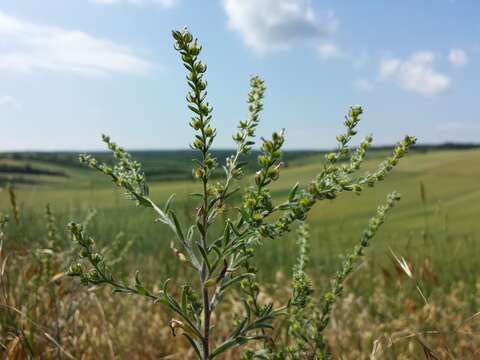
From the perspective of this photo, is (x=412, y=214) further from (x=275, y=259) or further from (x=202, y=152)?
(x=202, y=152)

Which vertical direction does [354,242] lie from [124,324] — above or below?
below

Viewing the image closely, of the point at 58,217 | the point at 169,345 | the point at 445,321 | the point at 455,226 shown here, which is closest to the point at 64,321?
the point at 169,345

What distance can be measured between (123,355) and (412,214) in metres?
14.5

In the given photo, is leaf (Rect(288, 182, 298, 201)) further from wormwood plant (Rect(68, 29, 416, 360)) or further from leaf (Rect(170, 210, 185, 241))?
leaf (Rect(170, 210, 185, 241))

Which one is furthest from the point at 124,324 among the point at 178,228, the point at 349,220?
the point at 349,220

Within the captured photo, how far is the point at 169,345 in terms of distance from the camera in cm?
455

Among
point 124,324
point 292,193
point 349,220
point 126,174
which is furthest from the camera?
point 349,220

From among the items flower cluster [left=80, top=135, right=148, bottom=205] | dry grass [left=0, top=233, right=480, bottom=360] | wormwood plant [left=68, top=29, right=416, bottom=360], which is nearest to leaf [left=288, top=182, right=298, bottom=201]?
wormwood plant [left=68, top=29, right=416, bottom=360]

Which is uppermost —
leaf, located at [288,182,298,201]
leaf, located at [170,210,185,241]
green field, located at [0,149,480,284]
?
leaf, located at [288,182,298,201]

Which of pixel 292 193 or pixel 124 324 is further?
pixel 124 324

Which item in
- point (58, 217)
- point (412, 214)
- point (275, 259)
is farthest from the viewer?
point (412, 214)

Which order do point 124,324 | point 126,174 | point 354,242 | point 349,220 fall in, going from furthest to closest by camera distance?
1. point 349,220
2. point 354,242
3. point 124,324
4. point 126,174

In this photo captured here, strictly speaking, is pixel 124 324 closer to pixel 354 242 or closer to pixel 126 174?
pixel 126 174

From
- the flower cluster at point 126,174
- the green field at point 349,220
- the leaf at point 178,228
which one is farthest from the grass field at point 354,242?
the flower cluster at point 126,174
